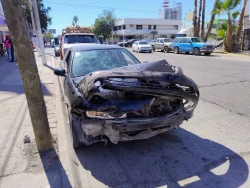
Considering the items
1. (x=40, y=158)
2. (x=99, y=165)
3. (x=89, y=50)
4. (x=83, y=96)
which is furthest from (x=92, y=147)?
(x=89, y=50)

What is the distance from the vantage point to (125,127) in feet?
9.16

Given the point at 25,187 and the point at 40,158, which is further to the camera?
the point at 40,158

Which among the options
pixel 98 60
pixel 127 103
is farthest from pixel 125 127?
pixel 98 60

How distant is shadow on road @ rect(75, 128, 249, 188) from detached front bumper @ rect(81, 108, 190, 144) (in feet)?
1.63

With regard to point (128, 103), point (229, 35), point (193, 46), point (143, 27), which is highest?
point (143, 27)

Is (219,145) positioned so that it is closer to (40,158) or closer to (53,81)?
(40,158)

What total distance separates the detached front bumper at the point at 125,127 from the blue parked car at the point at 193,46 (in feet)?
61.1

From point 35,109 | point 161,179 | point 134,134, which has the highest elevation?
point 35,109

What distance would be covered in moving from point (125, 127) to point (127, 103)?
0.40 meters

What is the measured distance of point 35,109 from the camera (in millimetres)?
3156

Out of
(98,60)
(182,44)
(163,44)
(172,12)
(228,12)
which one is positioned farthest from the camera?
(172,12)

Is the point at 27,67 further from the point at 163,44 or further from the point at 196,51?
the point at 163,44

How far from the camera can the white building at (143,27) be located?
56.3m

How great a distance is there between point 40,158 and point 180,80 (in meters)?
2.52
